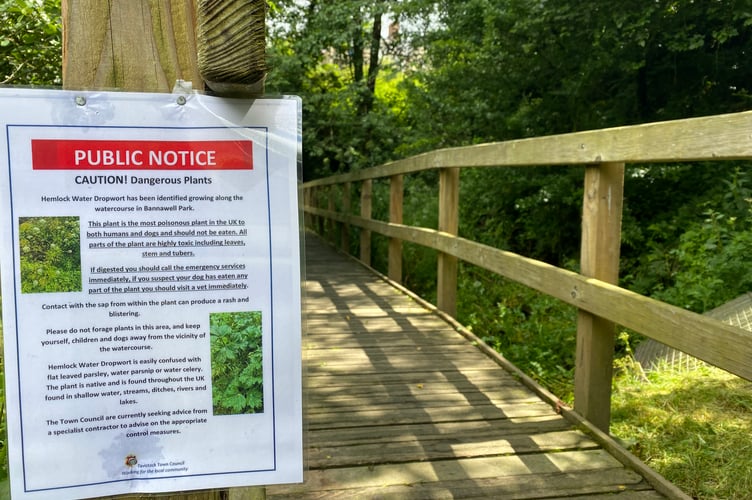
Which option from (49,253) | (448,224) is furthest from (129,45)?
(448,224)

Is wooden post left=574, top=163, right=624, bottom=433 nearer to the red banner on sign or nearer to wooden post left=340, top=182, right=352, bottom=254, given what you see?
the red banner on sign

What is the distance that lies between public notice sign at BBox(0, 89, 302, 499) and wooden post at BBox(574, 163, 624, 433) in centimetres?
177

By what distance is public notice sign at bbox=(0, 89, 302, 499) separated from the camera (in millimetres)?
1107

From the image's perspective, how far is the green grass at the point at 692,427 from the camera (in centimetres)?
236

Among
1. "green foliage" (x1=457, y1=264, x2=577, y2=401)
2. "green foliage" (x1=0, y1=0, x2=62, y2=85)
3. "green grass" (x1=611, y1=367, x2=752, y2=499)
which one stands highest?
"green foliage" (x1=0, y1=0, x2=62, y2=85)

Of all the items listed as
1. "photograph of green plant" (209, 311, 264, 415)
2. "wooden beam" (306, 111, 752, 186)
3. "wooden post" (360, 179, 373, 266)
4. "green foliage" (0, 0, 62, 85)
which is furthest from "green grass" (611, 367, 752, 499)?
"wooden post" (360, 179, 373, 266)

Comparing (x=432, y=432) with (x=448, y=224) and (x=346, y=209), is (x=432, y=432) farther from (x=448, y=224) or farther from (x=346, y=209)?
(x=346, y=209)

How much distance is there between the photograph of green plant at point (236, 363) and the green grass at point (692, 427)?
6.02 ft

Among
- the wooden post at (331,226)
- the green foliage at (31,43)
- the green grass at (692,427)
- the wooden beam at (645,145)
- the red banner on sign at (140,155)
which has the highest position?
the green foliage at (31,43)

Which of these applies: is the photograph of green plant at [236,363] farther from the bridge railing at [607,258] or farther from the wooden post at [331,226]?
the wooden post at [331,226]

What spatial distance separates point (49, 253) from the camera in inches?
43.7

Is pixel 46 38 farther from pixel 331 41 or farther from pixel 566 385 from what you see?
pixel 331 41

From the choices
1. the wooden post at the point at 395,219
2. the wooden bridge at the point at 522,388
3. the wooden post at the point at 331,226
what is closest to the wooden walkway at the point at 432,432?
the wooden bridge at the point at 522,388

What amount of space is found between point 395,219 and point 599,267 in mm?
3835
